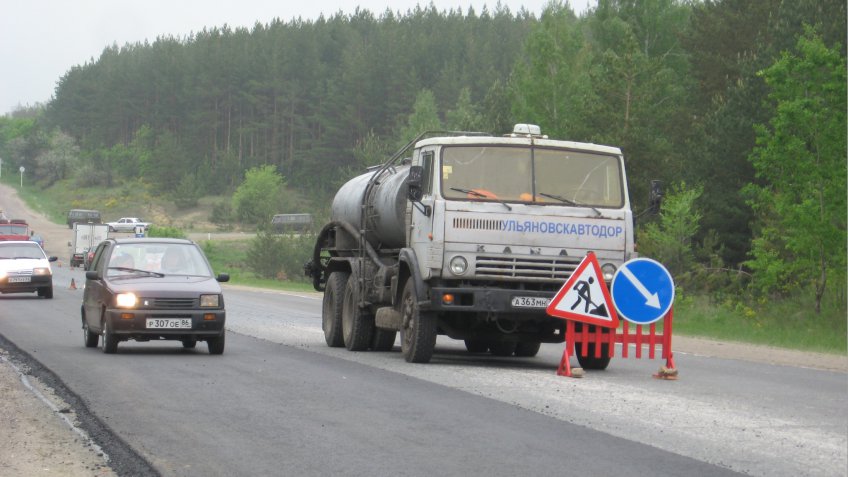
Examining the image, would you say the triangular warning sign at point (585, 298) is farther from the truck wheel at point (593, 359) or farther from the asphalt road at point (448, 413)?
the truck wheel at point (593, 359)

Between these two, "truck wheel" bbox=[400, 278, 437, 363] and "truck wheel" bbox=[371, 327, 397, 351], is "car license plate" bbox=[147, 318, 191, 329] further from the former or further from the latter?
"truck wheel" bbox=[371, 327, 397, 351]

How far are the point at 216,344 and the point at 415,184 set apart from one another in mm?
3892

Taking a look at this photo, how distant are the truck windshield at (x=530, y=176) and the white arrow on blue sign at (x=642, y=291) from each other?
1673 millimetres

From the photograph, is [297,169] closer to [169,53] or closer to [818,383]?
[169,53]

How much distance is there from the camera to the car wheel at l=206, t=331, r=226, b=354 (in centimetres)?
1803

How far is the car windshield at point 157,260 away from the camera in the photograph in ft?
61.4

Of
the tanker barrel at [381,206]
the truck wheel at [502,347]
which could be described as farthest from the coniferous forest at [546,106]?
the tanker barrel at [381,206]

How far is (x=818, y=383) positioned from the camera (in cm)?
1516

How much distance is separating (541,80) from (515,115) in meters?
3.60

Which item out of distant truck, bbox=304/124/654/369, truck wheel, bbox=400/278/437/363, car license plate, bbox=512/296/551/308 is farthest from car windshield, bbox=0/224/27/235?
car license plate, bbox=512/296/551/308

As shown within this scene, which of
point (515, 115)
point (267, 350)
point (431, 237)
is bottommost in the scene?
point (267, 350)

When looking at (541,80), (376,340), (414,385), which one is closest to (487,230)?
(414,385)

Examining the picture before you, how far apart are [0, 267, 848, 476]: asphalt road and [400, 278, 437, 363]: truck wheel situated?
21 centimetres

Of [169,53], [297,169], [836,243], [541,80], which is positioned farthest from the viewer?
[169,53]
